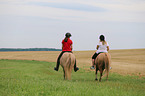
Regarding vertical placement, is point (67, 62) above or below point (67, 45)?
below

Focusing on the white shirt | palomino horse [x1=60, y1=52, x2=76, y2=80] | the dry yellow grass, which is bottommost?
the dry yellow grass

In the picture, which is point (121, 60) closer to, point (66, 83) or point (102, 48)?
point (102, 48)

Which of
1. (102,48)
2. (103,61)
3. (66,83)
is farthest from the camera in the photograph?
(102,48)

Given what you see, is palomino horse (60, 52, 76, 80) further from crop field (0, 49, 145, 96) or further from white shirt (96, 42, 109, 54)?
white shirt (96, 42, 109, 54)

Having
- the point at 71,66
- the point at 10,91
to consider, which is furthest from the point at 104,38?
the point at 10,91

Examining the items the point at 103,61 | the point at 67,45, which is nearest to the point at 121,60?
the point at 103,61

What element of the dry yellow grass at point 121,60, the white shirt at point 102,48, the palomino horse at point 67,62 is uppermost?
the white shirt at point 102,48

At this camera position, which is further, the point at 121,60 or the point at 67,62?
the point at 121,60

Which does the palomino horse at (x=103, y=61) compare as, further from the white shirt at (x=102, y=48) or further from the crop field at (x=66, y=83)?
the crop field at (x=66, y=83)

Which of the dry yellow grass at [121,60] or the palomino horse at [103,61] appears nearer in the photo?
the palomino horse at [103,61]

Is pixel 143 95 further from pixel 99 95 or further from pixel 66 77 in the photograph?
pixel 66 77

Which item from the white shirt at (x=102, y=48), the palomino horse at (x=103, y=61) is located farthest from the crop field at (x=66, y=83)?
the white shirt at (x=102, y=48)

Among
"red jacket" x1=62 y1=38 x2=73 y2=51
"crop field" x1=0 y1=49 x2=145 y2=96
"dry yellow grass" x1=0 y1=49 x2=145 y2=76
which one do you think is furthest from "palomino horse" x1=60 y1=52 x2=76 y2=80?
"dry yellow grass" x1=0 y1=49 x2=145 y2=76

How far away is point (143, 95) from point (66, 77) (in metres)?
5.90
